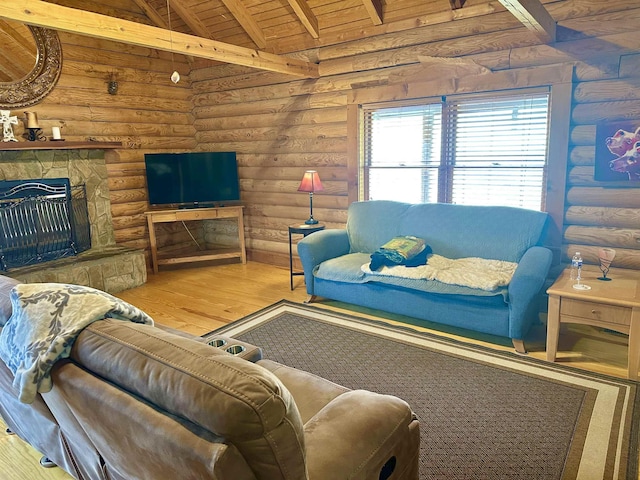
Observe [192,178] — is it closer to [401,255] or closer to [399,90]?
[399,90]

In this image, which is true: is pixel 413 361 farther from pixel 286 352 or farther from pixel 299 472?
pixel 299 472

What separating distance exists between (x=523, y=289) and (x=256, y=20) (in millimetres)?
4007

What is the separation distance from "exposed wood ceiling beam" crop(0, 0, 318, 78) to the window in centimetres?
121

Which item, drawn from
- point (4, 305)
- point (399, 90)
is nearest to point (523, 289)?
point (399, 90)

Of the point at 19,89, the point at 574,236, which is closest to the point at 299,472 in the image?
the point at 574,236

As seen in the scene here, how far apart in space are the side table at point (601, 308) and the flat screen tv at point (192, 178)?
396 cm

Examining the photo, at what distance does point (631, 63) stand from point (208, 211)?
4.35m

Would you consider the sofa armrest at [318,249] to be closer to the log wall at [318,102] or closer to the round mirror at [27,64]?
the log wall at [318,102]

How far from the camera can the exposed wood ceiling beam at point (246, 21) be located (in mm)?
4797

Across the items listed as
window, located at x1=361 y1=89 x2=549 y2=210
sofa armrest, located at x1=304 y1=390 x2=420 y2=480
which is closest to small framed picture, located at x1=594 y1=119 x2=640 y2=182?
window, located at x1=361 y1=89 x2=549 y2=210

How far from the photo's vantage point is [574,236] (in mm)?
3627

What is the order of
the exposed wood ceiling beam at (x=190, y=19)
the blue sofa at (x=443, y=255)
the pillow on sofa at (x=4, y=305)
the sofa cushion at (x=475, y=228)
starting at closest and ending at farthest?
the pillow on sofa at (x=4, y=305) < the blue sofa at (x=443, y=255) < the sofa cushion at (x=475, y=228) < the exposed wood ceiling beam at (x=190, y=19)

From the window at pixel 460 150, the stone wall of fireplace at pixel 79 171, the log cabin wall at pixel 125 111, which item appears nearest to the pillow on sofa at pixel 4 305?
the stone wall of fireplace at pixel 79 171

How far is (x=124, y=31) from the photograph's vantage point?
309 cm
